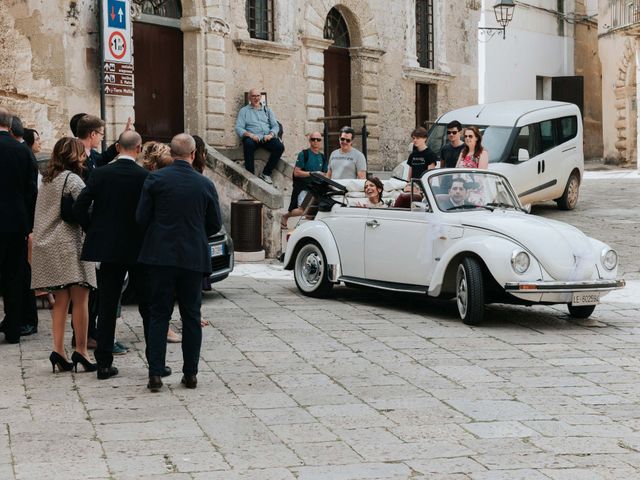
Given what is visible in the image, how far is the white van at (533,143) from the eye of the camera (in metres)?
19.9

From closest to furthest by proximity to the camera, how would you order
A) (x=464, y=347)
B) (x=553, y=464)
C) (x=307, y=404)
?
(x=553, y=464) < (x=307, y=404) < (x=464, y=347)

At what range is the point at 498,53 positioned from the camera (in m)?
35.0

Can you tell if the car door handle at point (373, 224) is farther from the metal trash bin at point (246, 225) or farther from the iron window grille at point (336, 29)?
the iron window grille at point (336, 29)

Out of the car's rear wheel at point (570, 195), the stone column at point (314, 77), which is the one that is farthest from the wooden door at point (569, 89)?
the stone column at point (314, 77)

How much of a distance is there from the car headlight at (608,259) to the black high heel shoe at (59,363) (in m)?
4.96

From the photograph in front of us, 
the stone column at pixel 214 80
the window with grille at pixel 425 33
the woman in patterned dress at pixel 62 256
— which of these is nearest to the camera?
the woman in patterned dress at pixel 62 256

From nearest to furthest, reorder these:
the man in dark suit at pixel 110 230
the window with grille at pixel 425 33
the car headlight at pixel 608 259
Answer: the man in dark suit at pixel 110 230
the car headlight at pixel 608 259
the window with grille at pixel 425 33

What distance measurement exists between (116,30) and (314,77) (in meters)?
6.56

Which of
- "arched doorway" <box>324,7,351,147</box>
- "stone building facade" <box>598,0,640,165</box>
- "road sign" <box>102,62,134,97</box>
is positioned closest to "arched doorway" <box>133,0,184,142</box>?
"road sign" <box>102,62,134,97</box>

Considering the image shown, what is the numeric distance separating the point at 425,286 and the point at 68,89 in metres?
7.71

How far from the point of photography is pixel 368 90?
24.4 m

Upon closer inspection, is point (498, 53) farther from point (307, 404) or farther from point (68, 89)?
point (307, 404)

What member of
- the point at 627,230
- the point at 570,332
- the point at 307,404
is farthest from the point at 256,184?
the point at 307,404

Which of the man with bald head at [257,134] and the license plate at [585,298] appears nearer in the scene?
the license plate at [585,298]
